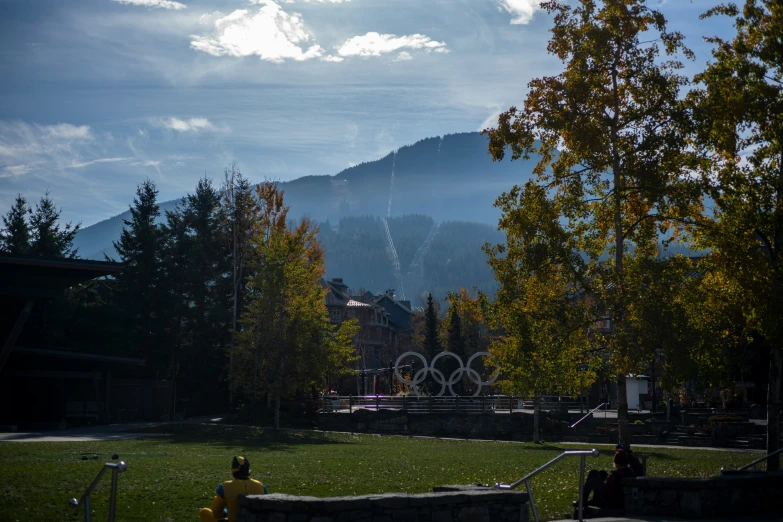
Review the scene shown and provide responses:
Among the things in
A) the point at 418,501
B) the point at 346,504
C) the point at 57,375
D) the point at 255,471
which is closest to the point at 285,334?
the point at 57,375

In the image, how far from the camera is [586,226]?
57.4 ft

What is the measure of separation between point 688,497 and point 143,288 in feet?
152

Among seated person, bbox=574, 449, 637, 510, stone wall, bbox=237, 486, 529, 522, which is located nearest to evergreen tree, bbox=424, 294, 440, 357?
seated person, bbox=574, 449, 637, 510

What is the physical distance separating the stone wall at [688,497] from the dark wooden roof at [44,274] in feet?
80.5

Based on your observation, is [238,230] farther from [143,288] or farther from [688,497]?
[688,497]

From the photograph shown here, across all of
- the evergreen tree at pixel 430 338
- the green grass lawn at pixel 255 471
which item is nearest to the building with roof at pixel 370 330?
the evergreen tree at pixel 430 338

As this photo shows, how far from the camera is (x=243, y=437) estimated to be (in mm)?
33094

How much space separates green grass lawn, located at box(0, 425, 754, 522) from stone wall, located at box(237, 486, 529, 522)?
256 centimetres

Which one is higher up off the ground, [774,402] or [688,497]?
[774,402]

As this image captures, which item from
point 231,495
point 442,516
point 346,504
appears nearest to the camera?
point 346,504

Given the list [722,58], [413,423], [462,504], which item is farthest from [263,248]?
[462,504]

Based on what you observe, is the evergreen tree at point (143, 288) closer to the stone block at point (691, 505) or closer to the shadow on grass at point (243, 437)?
the shadow on grass at point (243, 437)

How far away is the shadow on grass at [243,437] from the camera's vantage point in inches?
1158

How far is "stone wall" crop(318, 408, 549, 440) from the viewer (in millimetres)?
42219
